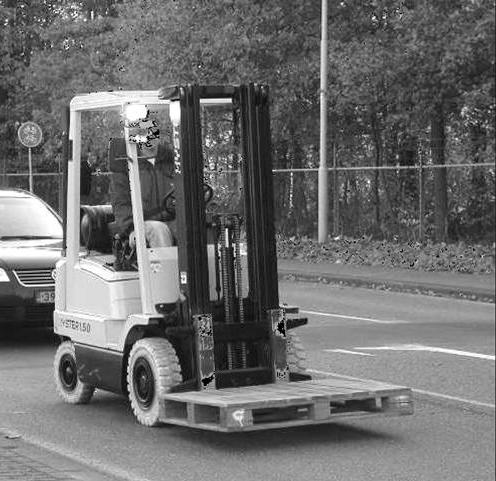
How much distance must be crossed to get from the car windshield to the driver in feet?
19.0

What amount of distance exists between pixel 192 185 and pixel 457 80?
17.0 metres

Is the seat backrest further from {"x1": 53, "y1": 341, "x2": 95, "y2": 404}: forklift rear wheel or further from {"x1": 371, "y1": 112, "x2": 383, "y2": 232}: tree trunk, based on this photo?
{"x1": 371, "y1": 112, "x2": 383, "y2": 232}: tree trunk

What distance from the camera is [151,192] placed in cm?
905

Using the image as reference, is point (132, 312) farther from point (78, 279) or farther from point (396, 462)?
point (396, 462)

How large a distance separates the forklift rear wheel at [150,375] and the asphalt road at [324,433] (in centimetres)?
15

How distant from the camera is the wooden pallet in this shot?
8.12 metres

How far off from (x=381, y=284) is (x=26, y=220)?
8178mm

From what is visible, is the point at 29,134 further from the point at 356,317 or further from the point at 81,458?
the point at 81,458

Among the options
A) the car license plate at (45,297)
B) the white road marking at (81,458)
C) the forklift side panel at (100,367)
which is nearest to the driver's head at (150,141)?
the forklift side panel at (100,367)

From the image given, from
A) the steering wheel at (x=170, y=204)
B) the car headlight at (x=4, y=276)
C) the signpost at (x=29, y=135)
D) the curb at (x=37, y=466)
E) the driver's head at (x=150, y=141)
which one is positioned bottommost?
the curb at (x=37, y=466)

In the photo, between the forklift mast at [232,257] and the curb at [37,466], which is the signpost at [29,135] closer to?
the forklift mast at [232,257]

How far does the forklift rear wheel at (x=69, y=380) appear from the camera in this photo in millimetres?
10023

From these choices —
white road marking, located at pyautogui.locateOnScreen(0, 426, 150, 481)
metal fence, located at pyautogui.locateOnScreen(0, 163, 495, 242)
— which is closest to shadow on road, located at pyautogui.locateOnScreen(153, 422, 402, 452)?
white road marking, located at pyautogui.locateOnScreen(0, 426, 150, 481)

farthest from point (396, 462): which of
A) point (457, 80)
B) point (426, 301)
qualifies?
point (457, 80)
